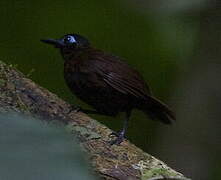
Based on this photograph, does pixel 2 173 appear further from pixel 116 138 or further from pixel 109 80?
pixel 109 80

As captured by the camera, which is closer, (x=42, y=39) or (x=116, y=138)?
(x=116, y=138)

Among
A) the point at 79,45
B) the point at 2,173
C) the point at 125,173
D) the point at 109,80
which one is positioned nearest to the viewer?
the point at 2,173

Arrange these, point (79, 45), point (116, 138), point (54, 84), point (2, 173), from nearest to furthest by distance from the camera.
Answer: point (2, 173) → point (116, 138) → point (79, 45) → point (54, 84)

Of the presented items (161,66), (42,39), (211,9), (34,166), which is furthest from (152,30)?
(34,166)

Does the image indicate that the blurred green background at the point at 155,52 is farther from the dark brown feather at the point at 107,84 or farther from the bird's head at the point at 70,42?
the dark brown feather at the point at 107,84

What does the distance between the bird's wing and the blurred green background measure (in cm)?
43

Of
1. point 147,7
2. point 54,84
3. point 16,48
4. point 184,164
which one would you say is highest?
point 147,7

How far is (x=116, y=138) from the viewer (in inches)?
103

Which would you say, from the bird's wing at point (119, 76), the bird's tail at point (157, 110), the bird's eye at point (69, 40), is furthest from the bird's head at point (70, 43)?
the bird's tail at point (157, 110)

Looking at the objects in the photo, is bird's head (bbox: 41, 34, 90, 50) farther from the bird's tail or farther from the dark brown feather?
the bird's tail

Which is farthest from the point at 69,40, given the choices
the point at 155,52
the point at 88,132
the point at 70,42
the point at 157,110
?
the point at 88,132

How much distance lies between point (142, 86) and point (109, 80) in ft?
0.67

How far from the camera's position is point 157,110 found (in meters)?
3.53

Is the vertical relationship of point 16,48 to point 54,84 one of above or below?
above
